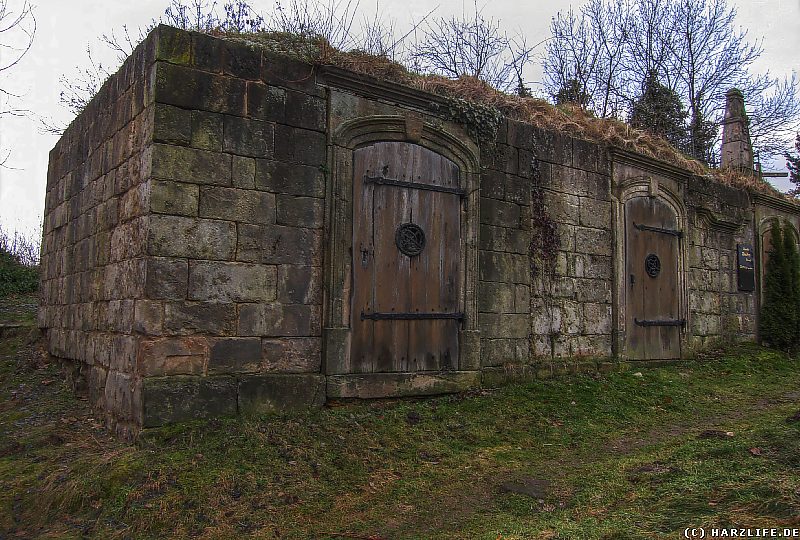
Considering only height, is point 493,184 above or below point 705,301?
above

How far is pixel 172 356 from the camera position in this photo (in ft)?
16.5

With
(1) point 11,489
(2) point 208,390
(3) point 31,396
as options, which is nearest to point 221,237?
(2) point 208,390

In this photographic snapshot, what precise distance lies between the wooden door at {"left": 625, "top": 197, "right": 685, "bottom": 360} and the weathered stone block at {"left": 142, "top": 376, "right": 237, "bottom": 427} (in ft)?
19.5

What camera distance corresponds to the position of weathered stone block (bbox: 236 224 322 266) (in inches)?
216

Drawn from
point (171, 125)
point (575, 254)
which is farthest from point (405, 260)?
point (575, 254)

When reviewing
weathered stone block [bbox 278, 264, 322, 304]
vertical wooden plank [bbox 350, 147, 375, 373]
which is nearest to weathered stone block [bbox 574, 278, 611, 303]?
vertical wooden plank [bbox 350, 147, 375, 373]

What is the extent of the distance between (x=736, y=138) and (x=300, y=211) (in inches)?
445

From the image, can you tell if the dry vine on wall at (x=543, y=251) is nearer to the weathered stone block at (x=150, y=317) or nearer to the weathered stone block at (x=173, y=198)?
the weathered stone block at (x=173, y=198)

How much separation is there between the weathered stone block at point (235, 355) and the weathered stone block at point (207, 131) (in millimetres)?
1725

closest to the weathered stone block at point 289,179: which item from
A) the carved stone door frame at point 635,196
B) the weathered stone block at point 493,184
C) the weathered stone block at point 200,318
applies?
the weathered stone block at point 200,318

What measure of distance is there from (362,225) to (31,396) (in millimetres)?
4478

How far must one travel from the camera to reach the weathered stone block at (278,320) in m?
5.44

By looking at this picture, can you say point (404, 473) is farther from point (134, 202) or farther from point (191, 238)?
point (134, 202)

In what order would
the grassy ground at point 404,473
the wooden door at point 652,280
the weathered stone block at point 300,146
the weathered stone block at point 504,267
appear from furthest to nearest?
the wooden door at point 652,280
the weathered stone block at point 504,267
the weathered stone block at point 300,146
the grassy ground at point 404,473
